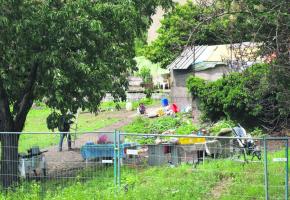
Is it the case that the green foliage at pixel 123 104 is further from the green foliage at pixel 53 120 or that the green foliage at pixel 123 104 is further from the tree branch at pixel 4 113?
the tree branch at pixel 4 113

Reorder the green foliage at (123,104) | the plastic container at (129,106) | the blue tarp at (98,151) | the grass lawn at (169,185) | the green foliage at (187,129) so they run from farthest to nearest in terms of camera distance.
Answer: the green foliage at (123,104)
the plastic container at (129,106)
the green foliage at (187,129)
the blue tarp at (98,151)
the grass lawn at (169,185)

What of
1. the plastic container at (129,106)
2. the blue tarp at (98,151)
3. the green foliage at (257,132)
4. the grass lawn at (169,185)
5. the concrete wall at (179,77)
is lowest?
the grass lawn at (169,185)

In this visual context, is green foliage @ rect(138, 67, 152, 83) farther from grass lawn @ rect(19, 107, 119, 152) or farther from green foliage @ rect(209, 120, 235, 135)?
green foliage @ rect(209, 120, 235, 135)

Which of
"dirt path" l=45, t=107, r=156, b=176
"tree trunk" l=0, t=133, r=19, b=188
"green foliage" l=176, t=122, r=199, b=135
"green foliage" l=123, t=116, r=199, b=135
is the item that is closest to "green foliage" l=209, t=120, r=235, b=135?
"green foliage" l=176, t=122, r=199, b=135

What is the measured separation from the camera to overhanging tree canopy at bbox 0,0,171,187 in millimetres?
12102

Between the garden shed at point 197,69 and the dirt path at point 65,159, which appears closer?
the dirt path at point 65,159

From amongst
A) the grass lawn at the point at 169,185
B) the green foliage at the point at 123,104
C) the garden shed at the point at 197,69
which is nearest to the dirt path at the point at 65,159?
the grass lawn at the point at 169,185

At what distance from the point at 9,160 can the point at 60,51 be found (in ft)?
9.29

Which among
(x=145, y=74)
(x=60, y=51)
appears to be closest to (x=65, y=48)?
(x=60, y=51)

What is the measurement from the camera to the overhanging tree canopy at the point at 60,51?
12102mm

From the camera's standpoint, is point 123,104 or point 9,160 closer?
point 9,160

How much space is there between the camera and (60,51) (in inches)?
502

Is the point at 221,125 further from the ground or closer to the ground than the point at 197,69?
closer to the ground

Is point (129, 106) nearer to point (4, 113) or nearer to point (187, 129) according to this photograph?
point (187, 129)
